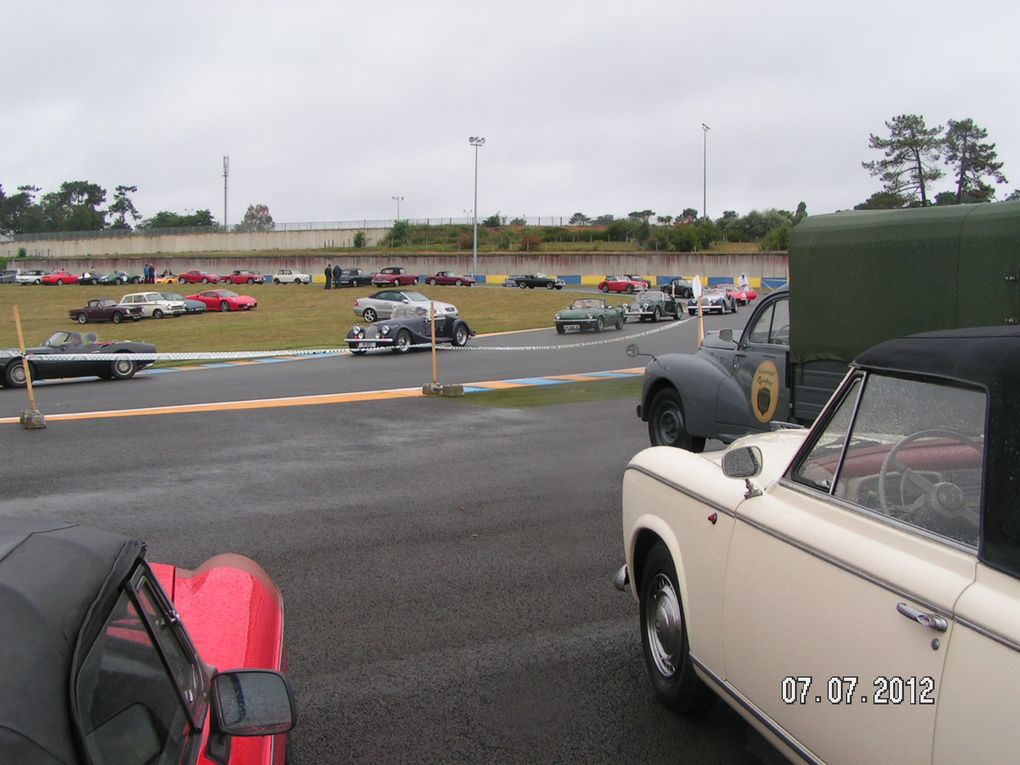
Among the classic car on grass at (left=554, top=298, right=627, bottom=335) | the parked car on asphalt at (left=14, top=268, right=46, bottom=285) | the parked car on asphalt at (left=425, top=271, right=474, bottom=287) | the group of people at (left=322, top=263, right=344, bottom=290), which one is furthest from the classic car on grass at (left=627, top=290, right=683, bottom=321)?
the parked car on asphalt at (left=14, top=268, right=46, bottom=285)

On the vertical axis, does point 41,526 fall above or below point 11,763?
above

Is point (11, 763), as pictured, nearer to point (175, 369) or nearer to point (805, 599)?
point (805, 599)

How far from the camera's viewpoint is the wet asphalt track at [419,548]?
3900 millimetres

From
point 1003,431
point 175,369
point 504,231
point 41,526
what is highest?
point 504,231

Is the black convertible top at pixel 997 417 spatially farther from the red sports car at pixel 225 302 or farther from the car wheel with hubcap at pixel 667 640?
the red sports car at pixel 225 302

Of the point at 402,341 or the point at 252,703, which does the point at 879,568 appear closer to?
the point at 252,703

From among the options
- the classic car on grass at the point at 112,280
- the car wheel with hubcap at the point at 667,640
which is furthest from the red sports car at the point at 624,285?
the car wheel with hubcap at the point at 667,640

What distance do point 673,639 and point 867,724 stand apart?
1.46 m

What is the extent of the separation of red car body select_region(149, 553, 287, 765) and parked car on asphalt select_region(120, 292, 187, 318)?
149 ft

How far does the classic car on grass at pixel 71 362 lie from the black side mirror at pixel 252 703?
17.9 m

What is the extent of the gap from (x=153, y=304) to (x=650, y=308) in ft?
82.1

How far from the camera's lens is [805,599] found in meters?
2.82

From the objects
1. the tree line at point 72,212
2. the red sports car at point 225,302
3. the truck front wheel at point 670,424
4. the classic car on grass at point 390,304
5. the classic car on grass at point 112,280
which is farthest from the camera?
the tree line at point 72,212

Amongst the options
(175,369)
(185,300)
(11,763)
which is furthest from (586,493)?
(185,300)
